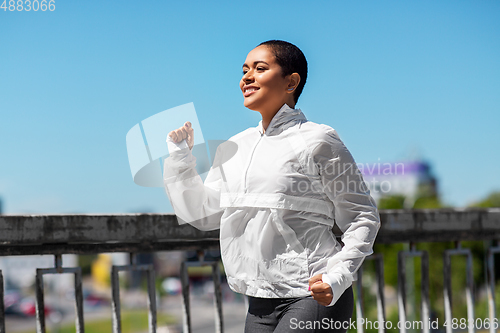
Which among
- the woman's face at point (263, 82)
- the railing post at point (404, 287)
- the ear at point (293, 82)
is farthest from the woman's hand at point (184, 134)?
the railing post at point (404, 287)

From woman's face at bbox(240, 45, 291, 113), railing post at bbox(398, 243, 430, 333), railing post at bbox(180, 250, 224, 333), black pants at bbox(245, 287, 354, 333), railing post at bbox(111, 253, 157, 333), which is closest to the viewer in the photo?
black pants at bbox(245, 287, 354, 333)

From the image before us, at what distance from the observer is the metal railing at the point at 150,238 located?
108 inches

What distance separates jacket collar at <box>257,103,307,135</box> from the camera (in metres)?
2.35

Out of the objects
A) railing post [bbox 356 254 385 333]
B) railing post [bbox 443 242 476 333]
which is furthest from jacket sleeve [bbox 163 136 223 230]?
railing post [bbox 443 242 476 333]

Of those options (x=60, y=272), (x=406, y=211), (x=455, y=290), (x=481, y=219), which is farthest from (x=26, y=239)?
(x=455, y=290)

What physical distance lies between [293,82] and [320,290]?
3.11 feet

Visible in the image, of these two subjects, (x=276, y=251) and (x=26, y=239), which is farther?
(x=26, y=239)

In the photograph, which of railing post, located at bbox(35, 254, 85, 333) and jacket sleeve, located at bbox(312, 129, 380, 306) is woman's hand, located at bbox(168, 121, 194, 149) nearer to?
jacket sleeve, located at bbox(312, 129, 380, 306)

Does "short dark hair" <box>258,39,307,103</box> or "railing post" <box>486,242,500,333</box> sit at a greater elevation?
"short dark hair" <box>258,39,307,103</box>

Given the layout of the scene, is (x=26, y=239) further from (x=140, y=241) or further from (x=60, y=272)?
(x=140, y=241)

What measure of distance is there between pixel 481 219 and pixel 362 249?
214cm

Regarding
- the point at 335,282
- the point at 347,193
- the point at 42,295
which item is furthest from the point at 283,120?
the point at 42,295

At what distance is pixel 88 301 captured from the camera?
362ft

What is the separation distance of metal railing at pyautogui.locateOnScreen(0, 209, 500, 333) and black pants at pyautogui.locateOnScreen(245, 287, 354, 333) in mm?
925
